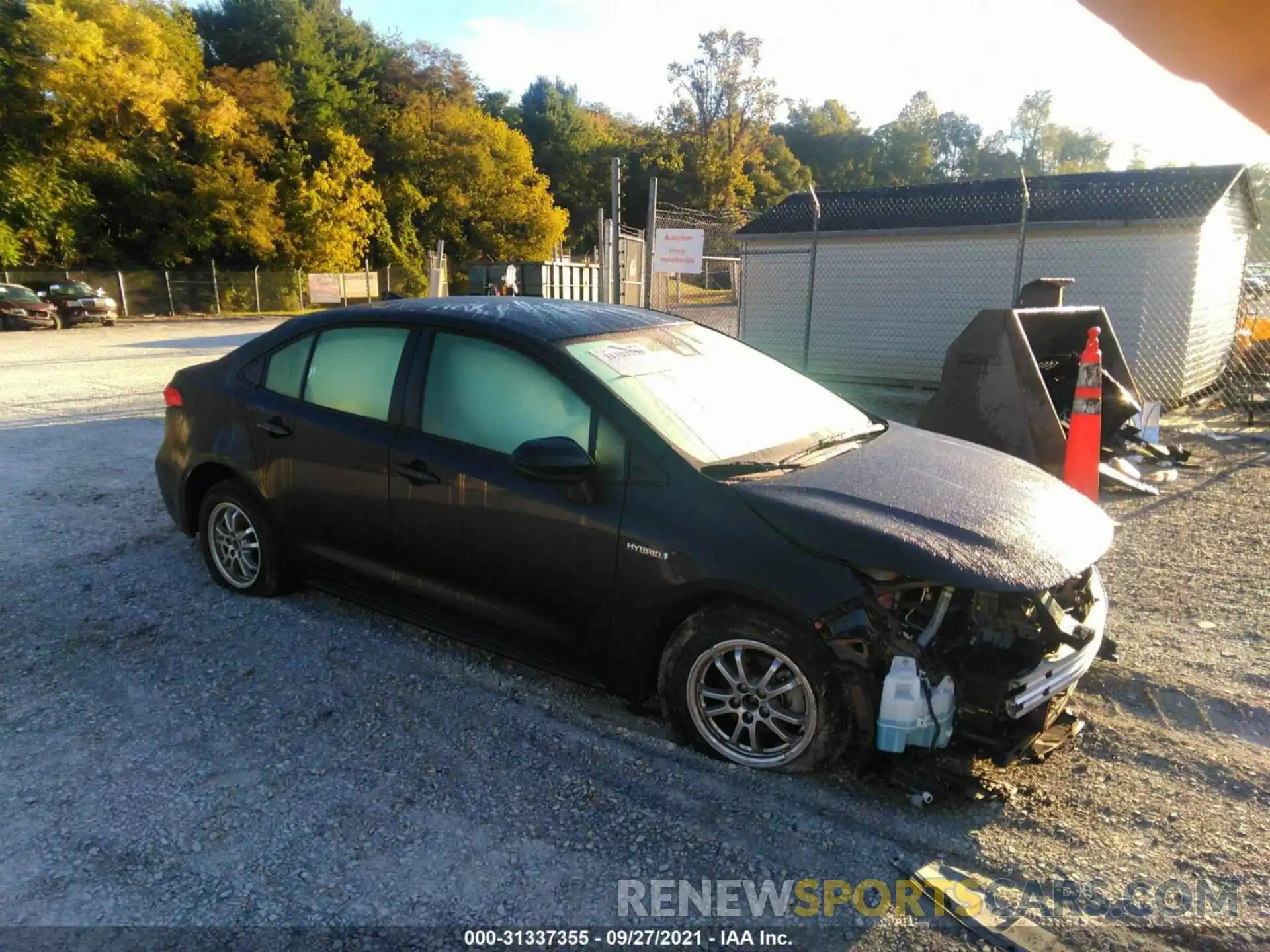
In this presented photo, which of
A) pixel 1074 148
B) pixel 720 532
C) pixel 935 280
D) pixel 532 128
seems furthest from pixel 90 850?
pixel 1074 148

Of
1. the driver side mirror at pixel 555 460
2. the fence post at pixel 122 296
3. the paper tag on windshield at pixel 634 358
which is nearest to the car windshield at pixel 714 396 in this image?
the paper tag on windshield at pixel 634 358

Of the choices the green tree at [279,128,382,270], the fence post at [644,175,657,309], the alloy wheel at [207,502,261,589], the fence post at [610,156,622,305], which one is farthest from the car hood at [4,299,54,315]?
the alloy wheel at [207,502,261,589]

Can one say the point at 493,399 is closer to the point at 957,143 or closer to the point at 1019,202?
the point at 1019,202

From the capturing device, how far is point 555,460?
318cm

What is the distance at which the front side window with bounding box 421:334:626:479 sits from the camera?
11.0 ft

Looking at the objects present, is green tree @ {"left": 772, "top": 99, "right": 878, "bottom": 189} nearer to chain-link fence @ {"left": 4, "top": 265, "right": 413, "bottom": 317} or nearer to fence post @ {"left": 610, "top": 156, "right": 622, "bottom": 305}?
chain-link fence @ {"left": 4, "top": 265, "right": 413, "bottom": 317}

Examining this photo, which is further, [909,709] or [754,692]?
[754,692]

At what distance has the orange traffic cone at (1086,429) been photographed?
19.4 feet

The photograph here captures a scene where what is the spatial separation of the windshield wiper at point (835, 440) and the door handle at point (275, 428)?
249cm

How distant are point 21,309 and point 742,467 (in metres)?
27.3

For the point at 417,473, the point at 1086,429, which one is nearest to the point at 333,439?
the point at 417,473

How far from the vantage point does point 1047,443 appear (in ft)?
21.4

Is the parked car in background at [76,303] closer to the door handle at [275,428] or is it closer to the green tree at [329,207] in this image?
the green tree at [329,207]

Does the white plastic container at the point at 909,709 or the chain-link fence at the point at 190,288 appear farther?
the chain-link fence at the point at 190,288
